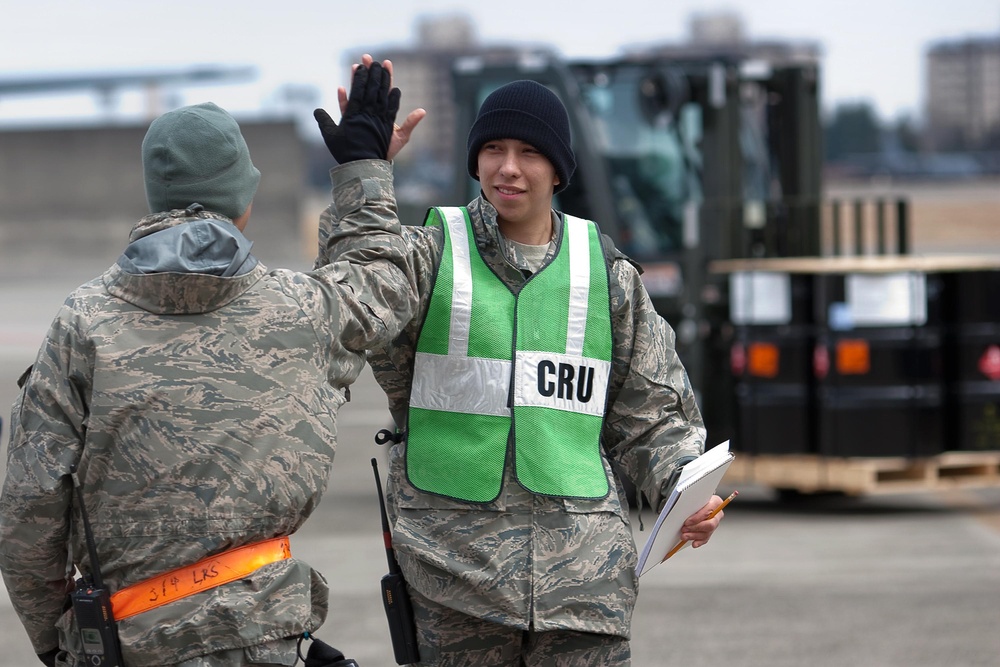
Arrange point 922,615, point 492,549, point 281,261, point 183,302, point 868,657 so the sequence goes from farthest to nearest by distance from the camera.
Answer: point 281,261, point 922,615, point 868,657, point 492,549, point 183,302

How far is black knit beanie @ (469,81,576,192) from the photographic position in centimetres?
314

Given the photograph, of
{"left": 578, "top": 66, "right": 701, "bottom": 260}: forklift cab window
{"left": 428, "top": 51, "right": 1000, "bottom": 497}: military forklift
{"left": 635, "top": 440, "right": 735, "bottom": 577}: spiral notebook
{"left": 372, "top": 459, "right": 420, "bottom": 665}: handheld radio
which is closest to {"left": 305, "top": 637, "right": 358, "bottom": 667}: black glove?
{"left": 372, "top": 459, "right": 420, "bottom": 665}: handheld radio

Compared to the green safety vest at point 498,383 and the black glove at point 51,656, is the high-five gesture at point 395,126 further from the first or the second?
the black glove at point 51,656

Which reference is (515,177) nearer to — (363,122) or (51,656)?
(363,122)

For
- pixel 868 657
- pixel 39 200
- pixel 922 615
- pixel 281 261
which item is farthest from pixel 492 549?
pixel 39 200

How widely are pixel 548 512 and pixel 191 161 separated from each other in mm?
1052

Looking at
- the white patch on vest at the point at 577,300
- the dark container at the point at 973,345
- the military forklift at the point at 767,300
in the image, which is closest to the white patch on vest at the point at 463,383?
the white patch on vest at the point at 577,300

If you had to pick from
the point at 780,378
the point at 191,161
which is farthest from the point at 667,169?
the point at 191,161

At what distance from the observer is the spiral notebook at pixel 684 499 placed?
2980 mm

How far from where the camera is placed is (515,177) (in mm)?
3154

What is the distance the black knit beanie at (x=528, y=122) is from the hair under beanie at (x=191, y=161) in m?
0.63

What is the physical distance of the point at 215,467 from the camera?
263cm

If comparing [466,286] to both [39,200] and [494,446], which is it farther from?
[39,200]

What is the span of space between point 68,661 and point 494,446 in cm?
96
